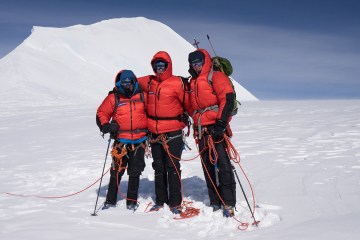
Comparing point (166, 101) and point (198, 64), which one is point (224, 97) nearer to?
point (198, 64)

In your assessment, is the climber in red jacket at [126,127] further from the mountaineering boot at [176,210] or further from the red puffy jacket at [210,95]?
the red puffy jacket at [210,95]

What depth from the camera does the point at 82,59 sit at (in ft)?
187

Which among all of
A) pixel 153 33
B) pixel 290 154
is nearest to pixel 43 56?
pixel 153 33

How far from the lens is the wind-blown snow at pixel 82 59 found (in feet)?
140

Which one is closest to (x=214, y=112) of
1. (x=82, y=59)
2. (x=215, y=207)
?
(x=215, y=207)

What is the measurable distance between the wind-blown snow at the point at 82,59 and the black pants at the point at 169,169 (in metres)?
30.4

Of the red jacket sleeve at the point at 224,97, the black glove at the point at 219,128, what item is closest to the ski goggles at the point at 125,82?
the red jacket sleeve at the point at 224,97

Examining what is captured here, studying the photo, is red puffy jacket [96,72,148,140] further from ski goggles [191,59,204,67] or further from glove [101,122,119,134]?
ski goggles [191,59,204,67]

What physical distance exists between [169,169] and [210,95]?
1.30 m

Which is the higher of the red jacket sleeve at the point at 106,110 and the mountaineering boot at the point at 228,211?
the red jacket sleeve at the point at 106,110

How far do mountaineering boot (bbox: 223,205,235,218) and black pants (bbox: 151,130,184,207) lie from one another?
2.47 ft

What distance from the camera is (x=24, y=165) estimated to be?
9047 millimetres

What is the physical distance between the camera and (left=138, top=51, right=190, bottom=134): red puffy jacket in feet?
17.8

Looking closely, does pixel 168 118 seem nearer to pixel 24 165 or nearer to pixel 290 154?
pixel 290 154
